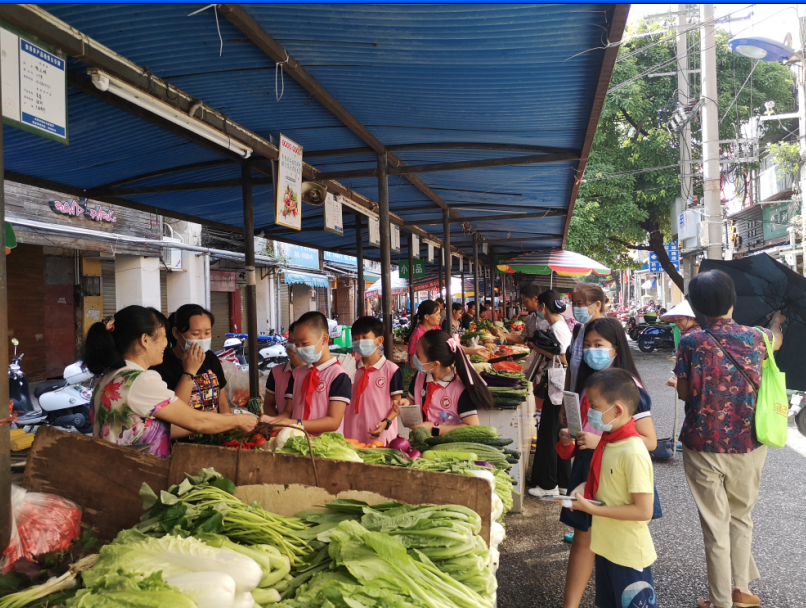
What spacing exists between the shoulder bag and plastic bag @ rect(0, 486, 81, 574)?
11.7ft

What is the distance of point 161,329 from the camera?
3.00 m

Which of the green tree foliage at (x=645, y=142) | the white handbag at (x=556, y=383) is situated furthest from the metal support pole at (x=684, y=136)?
the white handbag at (x=556, y=383)

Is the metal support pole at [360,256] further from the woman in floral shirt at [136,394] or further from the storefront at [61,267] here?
the storefront at [61,267]

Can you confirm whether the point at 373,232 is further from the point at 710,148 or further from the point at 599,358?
the point at 710,148

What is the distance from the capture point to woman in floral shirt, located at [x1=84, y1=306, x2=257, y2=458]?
270 cm

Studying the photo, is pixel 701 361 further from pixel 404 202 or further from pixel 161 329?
pixel 404 202

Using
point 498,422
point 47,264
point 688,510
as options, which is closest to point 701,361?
point 498,422

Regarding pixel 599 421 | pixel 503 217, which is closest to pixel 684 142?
pixel 503 217

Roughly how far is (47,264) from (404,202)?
36.0ft

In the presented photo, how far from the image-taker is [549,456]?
17.9ft

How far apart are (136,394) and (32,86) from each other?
1545mm

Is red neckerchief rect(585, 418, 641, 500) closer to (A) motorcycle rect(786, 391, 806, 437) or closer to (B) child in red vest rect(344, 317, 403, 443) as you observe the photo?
(B) child in red vest rect(344, 317, 403, 443)

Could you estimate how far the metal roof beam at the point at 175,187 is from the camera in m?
6.13

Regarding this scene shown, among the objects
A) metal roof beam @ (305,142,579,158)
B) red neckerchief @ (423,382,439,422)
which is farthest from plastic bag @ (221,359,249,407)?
red neckerchief @ (423,382,439,422)
